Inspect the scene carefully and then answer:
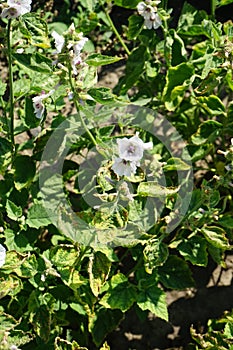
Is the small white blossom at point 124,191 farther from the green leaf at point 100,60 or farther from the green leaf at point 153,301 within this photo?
the green leaf at point 153,301

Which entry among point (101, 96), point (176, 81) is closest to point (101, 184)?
point (101, 96)

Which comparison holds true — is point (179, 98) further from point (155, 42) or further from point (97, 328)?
point (97, 328)

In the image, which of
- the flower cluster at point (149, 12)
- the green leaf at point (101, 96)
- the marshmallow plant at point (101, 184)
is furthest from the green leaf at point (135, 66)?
the green leaf at point (101, 96)

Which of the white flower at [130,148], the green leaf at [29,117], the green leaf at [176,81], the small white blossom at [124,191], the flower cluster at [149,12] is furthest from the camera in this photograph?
the green leaf at [176,81]

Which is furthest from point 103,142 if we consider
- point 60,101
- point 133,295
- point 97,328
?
point 97,328

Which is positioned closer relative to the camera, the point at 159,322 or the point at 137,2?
the point at 137,2

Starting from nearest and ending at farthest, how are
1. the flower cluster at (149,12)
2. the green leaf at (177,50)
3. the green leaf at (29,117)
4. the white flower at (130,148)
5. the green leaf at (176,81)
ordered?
the white flower at (130,148), the flower cluster at (149,12), the green leaf at (29,117), the green leaf at (176,81), the green leaf at (177,50)
